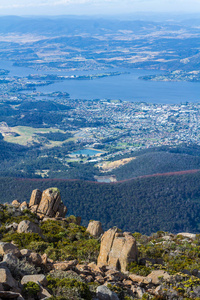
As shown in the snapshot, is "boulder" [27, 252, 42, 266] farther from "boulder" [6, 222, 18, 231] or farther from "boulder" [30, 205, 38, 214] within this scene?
"boulder" [30, 205, 38, 214]

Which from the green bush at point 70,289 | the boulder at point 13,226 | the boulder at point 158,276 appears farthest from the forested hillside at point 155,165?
the green bush at point 70,289

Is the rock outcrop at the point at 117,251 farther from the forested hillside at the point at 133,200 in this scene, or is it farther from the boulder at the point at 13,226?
the forested hillside at the point at 133,200

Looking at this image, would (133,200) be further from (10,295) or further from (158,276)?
(10,295)

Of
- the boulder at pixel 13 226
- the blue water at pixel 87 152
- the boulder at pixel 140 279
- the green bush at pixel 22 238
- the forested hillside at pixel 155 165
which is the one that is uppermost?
the boulder at pixel 140 279

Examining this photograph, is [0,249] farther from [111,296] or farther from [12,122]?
[12,122]

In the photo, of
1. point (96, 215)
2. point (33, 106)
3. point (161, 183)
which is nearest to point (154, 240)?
point (96, 215)

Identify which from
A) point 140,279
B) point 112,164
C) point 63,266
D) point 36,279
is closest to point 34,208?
point 63,266
